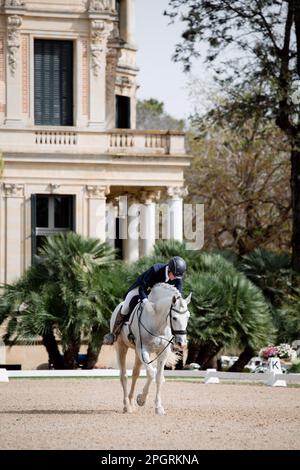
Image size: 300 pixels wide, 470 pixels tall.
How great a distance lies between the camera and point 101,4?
5425 centimetres

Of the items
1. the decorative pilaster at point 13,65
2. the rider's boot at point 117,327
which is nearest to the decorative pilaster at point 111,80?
the decorative pilaster at point 13,65

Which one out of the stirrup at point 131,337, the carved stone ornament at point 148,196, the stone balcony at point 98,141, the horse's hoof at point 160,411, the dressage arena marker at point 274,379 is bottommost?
the dressage arena marker at point 274,379

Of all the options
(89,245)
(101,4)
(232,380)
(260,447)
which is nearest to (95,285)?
(89,245)

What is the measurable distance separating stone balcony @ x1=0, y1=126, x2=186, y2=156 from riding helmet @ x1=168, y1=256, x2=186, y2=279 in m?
30.8

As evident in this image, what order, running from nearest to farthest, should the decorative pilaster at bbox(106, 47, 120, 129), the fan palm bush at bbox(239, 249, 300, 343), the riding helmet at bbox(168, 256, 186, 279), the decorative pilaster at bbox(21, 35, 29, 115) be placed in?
the riding helmet at bbox(168, 256, 186, 279) → the fan palm bush at bbox(239, 249, 300, 343) → the decorative pilaster at bbox(21, 35, 29, 115) → the decorative pilaster at bbox(106, 47, 120, 129)

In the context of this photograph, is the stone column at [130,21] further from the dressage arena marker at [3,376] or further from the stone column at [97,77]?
the dressage arena marker at [3,376]

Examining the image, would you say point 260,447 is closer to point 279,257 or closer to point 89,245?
point 89,245

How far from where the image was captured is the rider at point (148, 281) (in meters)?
22.9

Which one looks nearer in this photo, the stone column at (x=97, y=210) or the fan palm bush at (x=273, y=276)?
the fan palm bush at (x=273, y=276)

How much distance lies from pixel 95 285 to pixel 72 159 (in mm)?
13586

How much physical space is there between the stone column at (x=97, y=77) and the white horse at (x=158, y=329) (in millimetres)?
30762

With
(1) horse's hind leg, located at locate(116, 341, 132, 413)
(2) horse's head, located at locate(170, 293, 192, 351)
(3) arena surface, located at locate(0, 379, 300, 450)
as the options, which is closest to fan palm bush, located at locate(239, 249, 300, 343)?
(3) arena surface, located at locate(0, 379, 300, 450)

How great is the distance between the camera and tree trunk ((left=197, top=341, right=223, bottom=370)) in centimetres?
4000

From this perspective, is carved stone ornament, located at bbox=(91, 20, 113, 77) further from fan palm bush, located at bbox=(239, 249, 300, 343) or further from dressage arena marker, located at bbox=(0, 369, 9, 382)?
dressage arena marker, located at bbox=(0, 369, 9, 382)
